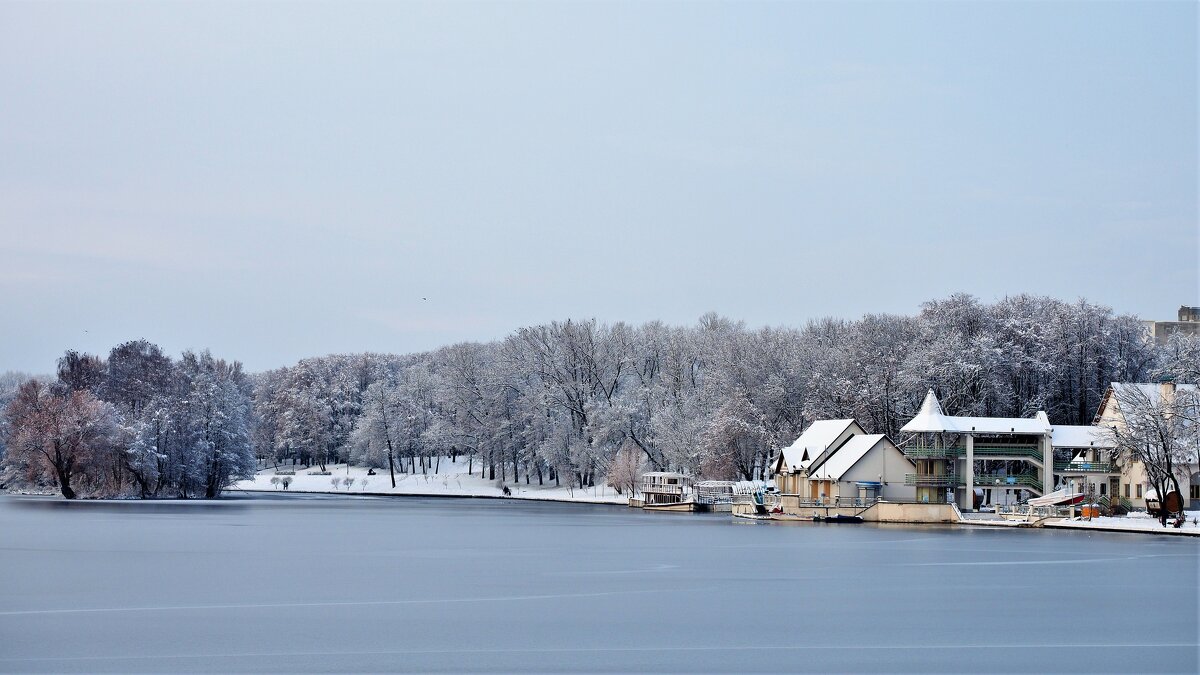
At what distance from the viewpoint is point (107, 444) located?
91.8 m

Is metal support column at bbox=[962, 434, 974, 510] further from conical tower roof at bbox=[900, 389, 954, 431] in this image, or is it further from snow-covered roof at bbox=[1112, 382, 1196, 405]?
snow-covered roof at bbox=[1112, 382, 1196, 405]

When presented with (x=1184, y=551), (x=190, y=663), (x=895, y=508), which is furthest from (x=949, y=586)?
(x=895, y=508)

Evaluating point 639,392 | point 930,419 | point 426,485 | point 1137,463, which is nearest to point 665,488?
point 639,392

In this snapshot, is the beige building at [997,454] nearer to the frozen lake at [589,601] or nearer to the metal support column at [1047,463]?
the metal support column at [1047,463]

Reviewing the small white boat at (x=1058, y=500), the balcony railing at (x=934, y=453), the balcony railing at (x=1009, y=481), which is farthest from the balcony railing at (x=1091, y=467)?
the balcony railing at (x=934, y=453)

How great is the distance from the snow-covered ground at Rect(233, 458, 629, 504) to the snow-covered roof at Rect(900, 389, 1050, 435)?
2769 centimetres

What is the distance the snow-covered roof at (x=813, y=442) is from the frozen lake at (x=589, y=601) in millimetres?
17125

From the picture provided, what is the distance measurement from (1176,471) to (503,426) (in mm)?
52192

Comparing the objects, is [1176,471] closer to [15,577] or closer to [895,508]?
[895,508]

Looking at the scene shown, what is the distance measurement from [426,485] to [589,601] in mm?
87448

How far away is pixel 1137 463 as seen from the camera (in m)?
75.2

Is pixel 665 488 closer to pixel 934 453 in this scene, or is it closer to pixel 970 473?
pixel 934 453

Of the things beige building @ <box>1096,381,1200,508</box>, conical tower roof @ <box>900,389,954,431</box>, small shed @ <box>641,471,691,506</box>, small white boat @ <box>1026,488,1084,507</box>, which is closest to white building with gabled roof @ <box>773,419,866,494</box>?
conical tower roof @ <box>900,389,954,431</box>

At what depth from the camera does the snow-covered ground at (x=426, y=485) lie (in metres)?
106
